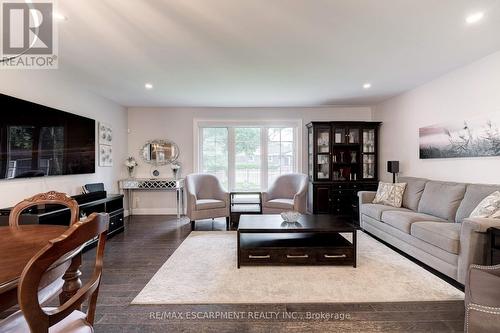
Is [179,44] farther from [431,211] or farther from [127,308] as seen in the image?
[431,211]

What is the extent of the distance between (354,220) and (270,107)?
9.72 feet

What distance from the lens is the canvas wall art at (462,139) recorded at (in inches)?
121

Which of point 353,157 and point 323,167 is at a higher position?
point 353,157

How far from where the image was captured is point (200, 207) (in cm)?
455

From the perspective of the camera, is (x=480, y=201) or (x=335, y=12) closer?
(x=335, y=12)

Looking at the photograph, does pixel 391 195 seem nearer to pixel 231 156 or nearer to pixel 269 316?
pixel 269 316

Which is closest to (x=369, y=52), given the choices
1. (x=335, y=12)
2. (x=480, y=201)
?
(x=335, y=12)

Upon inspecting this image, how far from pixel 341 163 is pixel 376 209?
1.76 meters

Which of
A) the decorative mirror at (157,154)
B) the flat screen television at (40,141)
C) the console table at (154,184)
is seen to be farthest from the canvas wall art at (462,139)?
the flat screen television at (40,141)

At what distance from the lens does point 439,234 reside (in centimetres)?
262

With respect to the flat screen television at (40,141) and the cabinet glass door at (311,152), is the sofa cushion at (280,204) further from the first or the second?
the flat screen television at (40,141)

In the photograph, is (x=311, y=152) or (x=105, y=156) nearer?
(x=105, y=156)

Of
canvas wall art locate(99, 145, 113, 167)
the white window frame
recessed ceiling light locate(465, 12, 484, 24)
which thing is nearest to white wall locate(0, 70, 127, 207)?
canvas wall art locate(99, 145, 113, 167)

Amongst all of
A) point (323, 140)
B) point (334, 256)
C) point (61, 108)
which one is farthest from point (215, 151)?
point (334, 256)
